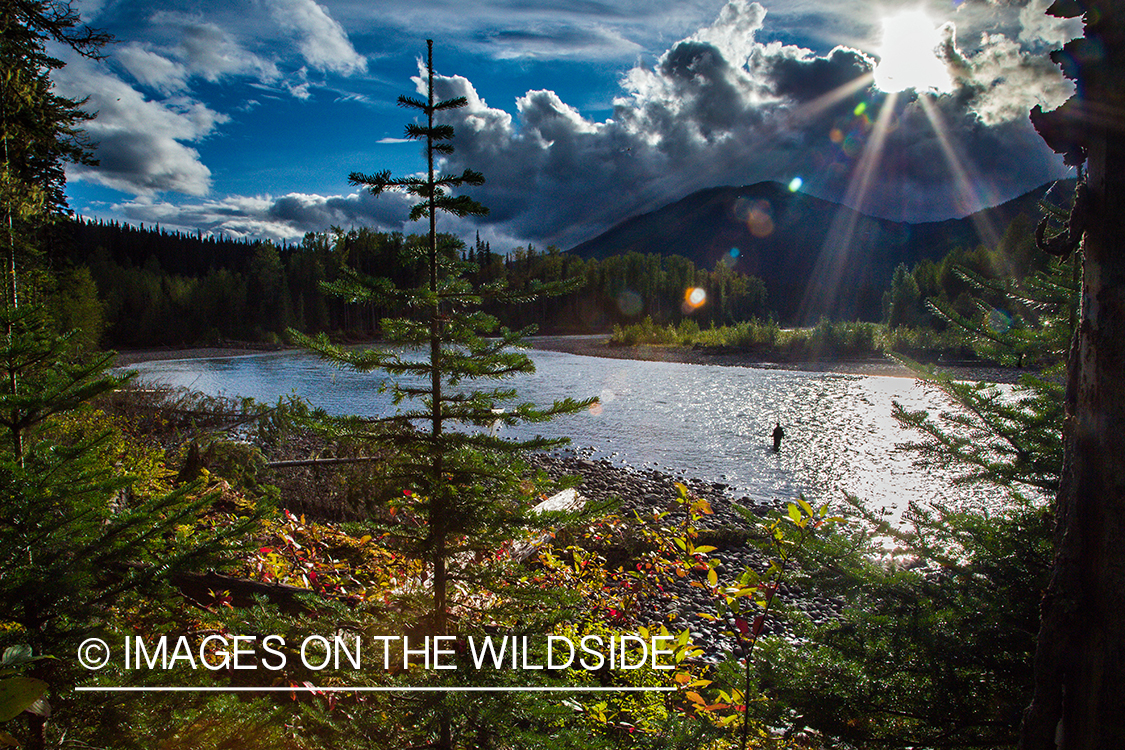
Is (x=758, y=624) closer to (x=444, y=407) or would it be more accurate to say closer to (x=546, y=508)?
(x=444, y=407)

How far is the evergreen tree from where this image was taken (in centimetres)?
236

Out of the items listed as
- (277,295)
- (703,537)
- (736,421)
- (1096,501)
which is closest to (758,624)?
(1096,501)

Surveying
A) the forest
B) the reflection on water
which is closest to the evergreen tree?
the forest

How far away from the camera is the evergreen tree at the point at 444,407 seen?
236 cm

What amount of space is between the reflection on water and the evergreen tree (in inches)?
61.7

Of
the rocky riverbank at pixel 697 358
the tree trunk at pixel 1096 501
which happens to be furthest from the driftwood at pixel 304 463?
the rocky riverbank at pixel 697 358

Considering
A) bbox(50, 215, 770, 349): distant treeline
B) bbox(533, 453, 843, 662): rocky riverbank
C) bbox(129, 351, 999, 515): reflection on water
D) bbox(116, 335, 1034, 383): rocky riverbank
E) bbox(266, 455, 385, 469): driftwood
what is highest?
bbox(50, 215, 770, 349): distant treeline

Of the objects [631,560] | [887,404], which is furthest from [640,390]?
[631,560]

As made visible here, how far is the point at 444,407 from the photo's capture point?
2502 mm

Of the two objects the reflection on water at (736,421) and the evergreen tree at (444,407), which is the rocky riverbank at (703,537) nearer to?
the evergreen tree at (444,407)

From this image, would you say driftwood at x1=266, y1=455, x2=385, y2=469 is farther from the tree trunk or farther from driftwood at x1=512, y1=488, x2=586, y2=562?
the tree trunk

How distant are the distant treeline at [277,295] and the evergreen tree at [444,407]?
46396mm

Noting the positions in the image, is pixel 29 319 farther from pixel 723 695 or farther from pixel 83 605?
pixel 723 695

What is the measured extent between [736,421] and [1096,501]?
18387 mm
